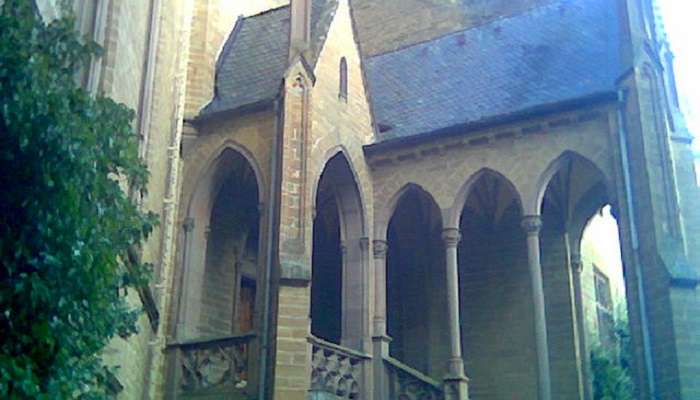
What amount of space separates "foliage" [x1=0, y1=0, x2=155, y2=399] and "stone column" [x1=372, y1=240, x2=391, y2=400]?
9.43m

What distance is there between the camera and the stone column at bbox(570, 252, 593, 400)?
16.4 meters

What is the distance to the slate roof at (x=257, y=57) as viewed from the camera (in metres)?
15.3

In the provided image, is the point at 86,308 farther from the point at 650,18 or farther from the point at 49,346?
the point at 650,18

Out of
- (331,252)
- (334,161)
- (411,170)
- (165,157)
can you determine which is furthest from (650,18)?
(165,157)

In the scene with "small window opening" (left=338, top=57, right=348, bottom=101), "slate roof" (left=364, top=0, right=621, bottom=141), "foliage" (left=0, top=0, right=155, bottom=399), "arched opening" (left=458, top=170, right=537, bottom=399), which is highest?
"slate roof" (left=364, top=0, right=621, bottom=141)

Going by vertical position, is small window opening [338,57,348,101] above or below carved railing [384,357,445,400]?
above

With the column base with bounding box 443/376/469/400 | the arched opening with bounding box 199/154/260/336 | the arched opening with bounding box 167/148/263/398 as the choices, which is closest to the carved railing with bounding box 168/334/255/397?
the arched opening with bounding box 167/148/263/398

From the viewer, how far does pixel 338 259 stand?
18172 mm

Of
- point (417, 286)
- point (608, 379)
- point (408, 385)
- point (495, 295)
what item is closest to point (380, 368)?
point (408, 385)

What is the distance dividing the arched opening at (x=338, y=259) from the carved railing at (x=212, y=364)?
2.09 m

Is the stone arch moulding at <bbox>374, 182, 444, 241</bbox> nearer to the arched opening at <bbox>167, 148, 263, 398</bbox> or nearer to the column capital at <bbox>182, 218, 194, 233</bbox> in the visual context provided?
the arched opening at <bbox>167, 148, 263, 398</bbox>

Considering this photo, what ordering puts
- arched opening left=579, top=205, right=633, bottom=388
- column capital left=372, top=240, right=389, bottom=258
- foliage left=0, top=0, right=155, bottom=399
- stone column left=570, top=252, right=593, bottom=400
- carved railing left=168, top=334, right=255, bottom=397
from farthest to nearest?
arched opening left=579, top=205, right=633, bottom=388
stone column left=570, top=252, right=593, bottom=400
column capital left=372, top=240, right=389, bottom=258
carved railing left=168, top=334, right=255, bottom=397
foliage left=0, top=0, right=155, bottom=399

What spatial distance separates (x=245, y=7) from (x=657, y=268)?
31.3 ft

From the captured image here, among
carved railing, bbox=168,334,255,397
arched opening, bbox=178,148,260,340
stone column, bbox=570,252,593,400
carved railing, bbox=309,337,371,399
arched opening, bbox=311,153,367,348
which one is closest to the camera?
carved railing, bbox=168,334,255,397
